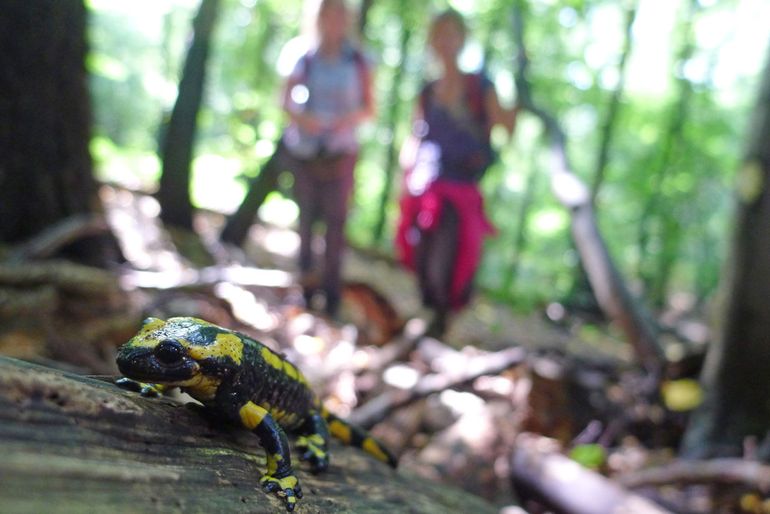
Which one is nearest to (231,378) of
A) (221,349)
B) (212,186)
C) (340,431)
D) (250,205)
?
(221,349)

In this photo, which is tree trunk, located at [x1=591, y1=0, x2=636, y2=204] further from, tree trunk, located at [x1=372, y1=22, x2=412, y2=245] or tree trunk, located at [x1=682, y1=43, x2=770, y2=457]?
tree trunk, located at [x1=682, y1=43, x2=770, y2=457]

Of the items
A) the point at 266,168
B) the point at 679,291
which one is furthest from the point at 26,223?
the point at 679,291

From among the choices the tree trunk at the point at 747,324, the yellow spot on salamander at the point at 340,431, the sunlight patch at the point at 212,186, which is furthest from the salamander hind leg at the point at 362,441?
the sunlight patch at the point at 212,186

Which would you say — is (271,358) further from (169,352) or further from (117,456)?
(117,456)

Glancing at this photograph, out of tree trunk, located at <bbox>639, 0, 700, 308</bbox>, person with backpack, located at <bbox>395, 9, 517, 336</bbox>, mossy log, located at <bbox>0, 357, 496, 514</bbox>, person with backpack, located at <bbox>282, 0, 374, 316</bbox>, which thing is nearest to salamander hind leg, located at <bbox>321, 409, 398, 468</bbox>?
mossy log, located at <bbox>0, 357, 496, 514</bbox>

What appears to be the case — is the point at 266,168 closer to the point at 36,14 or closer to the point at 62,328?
the point at 36,14
